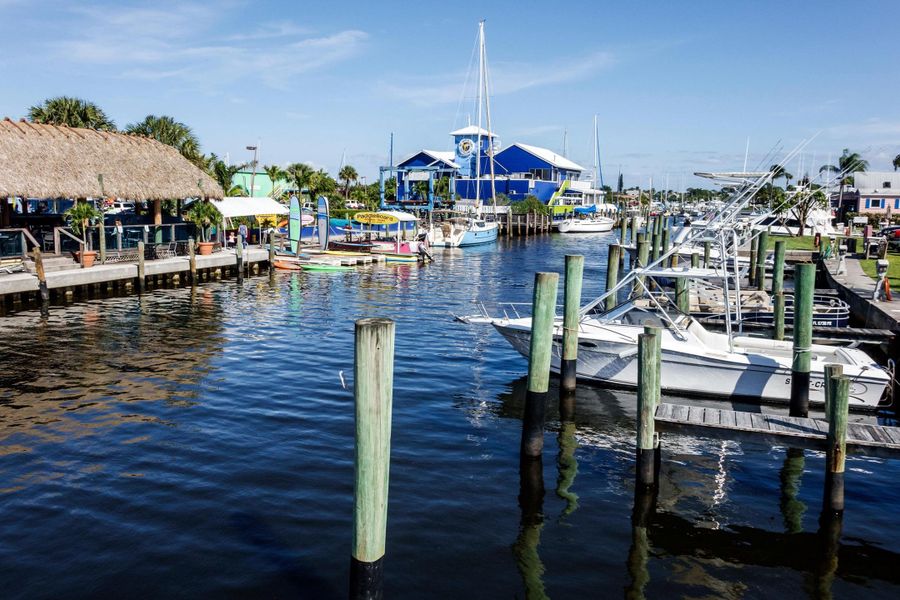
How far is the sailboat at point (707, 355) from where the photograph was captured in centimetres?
1536

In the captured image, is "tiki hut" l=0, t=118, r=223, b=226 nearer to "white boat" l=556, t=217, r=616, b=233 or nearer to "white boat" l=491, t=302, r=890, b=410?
"white boat" l=491, t=302, r=890, b=410

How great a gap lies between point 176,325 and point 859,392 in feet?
66.3

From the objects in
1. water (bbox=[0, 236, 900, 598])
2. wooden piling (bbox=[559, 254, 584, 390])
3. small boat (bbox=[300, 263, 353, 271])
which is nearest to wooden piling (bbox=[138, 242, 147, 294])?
water (bbox=[0, 236, 900, 598])

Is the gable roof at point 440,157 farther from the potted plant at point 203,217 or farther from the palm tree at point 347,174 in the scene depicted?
the potted plant at point 203,217

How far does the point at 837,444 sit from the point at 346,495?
281 inches

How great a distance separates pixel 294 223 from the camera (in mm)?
44188

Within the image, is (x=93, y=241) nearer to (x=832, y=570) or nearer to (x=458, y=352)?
(x=458, y=352)

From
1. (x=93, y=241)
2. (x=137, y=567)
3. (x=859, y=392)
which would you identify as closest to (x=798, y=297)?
(x=859, y=392)

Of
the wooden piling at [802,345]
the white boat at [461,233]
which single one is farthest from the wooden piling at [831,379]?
the white boat at [461,233]

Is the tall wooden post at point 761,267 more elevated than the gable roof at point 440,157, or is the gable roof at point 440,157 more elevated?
the gable roof at point 440,157

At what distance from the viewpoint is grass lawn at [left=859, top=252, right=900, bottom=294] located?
26.5 m

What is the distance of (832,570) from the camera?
30.9 ft

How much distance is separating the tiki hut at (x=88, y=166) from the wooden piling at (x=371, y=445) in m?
28.2

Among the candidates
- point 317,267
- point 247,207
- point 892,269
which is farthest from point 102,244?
point 892,269
